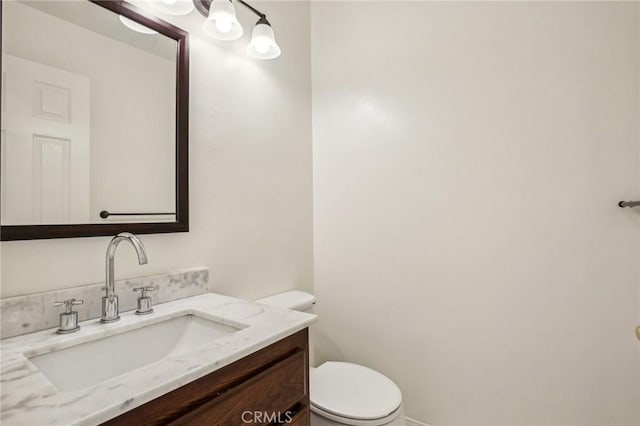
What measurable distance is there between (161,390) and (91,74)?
1.00m

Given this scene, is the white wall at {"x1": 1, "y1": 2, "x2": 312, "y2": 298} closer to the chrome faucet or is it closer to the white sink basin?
the chrome faucet

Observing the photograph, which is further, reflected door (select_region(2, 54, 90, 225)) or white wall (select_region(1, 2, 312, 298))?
white wall (select_region(1, 2, 312, 298))

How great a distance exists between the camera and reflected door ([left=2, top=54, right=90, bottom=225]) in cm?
86

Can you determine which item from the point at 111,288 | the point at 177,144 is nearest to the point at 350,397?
the point at 111,288

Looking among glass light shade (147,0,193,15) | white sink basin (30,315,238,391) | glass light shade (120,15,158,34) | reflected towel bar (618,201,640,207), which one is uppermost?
glass light shade (147,0,193,15)

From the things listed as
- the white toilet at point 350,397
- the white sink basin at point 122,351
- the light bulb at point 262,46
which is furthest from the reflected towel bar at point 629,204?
the light bulb at point 262,46

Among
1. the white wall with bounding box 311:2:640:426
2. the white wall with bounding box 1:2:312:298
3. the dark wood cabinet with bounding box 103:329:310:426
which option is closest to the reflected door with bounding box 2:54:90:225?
the white wall with bounding box 1:2:312:298

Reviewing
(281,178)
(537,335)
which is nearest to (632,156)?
(537,335)

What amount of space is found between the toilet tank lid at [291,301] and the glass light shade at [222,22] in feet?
3.89

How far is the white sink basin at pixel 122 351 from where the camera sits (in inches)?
30.9

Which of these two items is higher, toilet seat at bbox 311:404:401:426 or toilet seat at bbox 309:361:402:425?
toilet seat at bbox 309:361:402:425

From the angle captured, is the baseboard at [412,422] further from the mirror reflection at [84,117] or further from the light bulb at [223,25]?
the light bulb at [223,25]

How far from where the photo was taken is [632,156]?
3.89 ft

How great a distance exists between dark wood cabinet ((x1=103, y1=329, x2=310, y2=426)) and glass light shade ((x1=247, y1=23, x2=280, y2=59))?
4.03 feet
